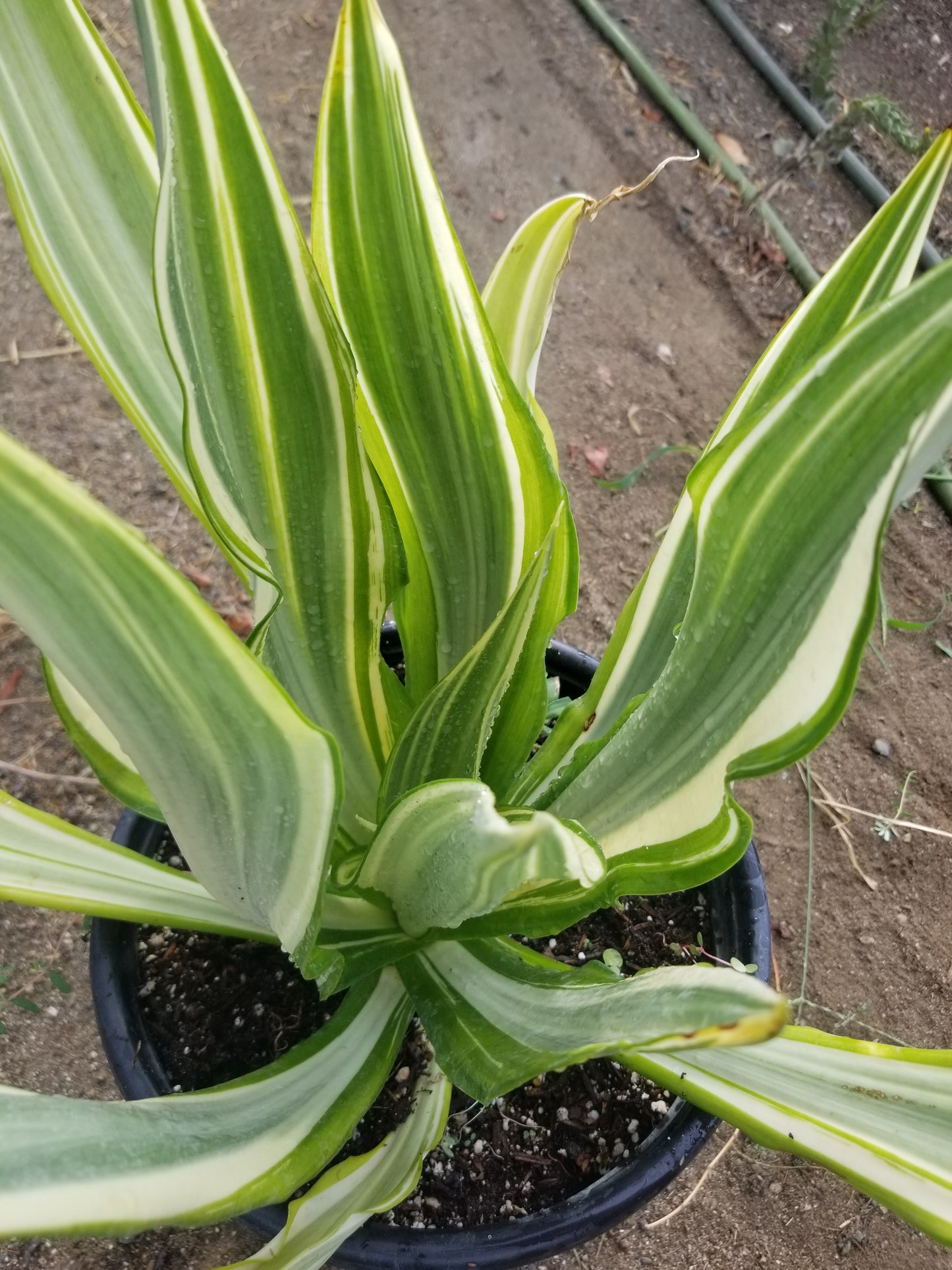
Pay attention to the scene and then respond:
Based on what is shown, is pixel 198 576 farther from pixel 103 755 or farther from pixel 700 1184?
pixel 700 1184

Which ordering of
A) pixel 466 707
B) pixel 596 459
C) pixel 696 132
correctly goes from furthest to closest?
1. pixel 696 132
2. pixel 596 459
3. pixel 466 707

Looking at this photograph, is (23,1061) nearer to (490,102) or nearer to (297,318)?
(297,318)

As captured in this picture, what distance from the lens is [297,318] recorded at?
451 mm

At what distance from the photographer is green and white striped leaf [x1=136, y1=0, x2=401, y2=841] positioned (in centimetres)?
39

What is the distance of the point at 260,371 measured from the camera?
46 centimetres

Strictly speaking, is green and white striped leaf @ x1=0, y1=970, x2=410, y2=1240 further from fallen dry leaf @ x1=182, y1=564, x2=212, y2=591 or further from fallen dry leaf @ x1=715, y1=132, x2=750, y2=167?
fallen dry leaf @ x1=715, y1=132, x2=750, y2=167

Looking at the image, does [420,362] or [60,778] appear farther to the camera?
[60,778]

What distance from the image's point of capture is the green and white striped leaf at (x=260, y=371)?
1.27ft

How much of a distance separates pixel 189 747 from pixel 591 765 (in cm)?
25

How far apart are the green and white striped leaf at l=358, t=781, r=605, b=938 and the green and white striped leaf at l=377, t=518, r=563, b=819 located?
5 centimetres

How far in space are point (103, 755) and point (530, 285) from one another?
15.5 inches

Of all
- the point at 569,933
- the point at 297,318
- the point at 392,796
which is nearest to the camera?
the point at 297,318

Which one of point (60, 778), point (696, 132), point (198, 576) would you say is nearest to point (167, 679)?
point (60, 778)

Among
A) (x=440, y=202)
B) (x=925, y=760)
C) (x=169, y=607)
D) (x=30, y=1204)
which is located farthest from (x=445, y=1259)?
(x=925, y=760)
